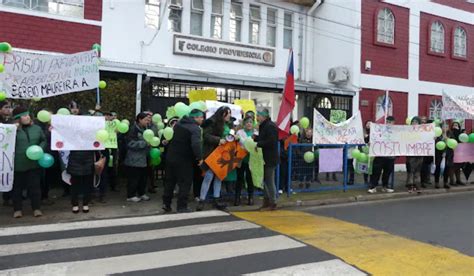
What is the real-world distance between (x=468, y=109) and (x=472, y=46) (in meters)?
10.5

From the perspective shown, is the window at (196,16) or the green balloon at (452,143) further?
the window at (196,16)

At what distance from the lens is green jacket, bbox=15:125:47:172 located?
748 cm

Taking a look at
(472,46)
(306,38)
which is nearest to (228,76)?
(306,38)

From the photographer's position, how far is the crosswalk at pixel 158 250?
5.12 m

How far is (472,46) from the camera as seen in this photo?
68.9ft

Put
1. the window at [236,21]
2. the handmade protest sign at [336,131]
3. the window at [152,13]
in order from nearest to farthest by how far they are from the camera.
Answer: the handmade protest sign at [336,131] → the window at [152,13] → the window at [236,21]

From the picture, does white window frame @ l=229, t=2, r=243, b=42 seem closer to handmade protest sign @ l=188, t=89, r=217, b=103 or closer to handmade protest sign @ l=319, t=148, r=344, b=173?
handmade protest sign @ l=188, t=89, r=217, b=103

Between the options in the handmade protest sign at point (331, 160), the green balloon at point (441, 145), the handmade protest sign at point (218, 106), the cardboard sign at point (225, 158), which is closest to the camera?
the cardboard sign at point (225, 158)

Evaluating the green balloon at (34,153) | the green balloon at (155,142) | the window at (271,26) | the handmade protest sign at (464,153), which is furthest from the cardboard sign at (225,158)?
the window at (271,26)

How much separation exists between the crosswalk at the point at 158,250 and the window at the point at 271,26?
11.3 meters

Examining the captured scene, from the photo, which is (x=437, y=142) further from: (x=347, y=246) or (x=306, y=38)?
(x=306, y=38)

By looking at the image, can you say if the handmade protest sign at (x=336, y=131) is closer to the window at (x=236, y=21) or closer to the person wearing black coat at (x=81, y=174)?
the person wearing black coat at (x=81, y=174)

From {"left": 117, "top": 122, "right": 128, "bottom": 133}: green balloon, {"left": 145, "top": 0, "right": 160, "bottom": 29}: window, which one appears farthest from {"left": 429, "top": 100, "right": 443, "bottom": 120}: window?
{"left": 117, "top": 122, "right": 128, "bottom": 133}: green balloon

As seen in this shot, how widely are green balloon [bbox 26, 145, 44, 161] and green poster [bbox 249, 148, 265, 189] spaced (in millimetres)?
3798
